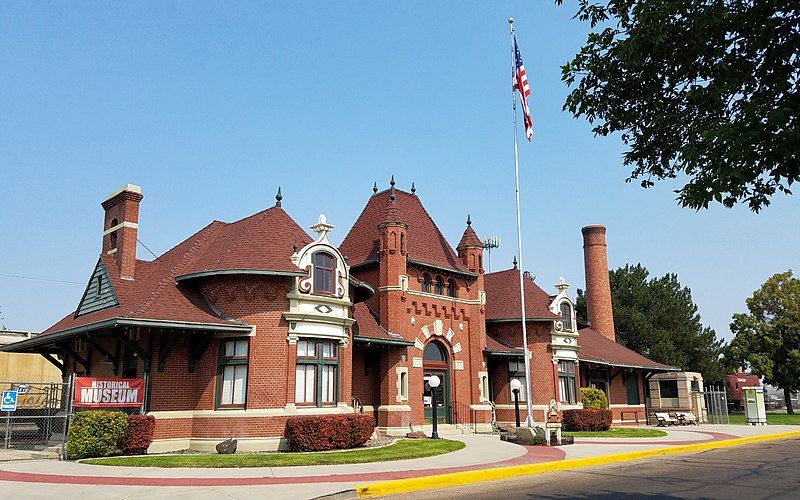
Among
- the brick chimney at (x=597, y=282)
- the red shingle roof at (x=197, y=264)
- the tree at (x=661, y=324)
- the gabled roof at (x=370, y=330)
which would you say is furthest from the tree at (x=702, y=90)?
the tree at (x=661, y=324)

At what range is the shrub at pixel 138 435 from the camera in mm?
18594

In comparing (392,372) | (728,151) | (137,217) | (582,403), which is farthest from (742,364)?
(728,151)

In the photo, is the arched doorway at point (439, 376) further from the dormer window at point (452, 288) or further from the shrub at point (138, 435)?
the shrub at point (138, 435)

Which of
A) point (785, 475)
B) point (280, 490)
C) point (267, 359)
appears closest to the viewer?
point (280, 490)

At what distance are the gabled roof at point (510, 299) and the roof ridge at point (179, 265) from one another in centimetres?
1483

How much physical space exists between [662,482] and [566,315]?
19995 millimetres

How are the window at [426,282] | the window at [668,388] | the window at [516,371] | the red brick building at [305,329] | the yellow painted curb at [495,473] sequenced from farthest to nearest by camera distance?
1. the window at [668,388]
2. the window at [516,371]
3. the window at [426,282]
4. the red brick building at [305,329]
5. the yellow painted curb at [495,473]

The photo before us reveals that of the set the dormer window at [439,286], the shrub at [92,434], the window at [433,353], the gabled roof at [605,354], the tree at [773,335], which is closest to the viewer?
the shrub at [92,434]

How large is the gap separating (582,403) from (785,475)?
57.8ft

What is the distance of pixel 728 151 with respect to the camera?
24.3 ft

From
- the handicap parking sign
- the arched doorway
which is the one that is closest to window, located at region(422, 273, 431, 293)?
the arched doorway

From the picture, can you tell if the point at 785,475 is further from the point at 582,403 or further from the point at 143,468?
the point at 582,403

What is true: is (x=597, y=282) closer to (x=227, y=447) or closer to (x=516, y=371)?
(x=516, y=371)

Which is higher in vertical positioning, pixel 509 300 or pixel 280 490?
pixel 509 300
